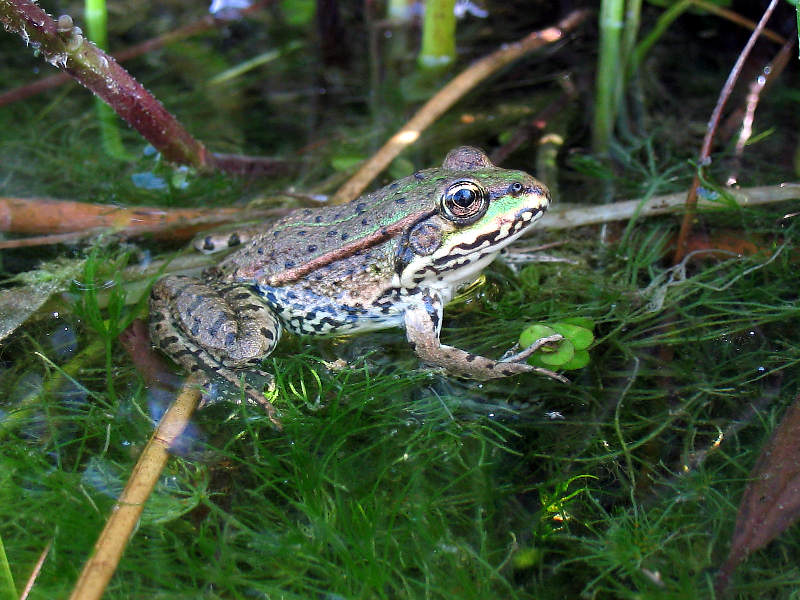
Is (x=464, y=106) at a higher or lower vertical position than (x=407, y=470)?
higher

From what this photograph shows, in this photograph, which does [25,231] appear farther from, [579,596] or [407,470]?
[579,596]

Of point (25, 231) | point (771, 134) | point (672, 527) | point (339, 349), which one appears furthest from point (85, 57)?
point (771, 134)

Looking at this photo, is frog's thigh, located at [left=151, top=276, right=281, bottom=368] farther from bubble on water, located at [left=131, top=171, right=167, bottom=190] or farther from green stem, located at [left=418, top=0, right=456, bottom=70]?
green stem, located at [left=418, top=0, right=456, bottom=70]

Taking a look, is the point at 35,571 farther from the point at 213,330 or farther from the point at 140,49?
the point at 140,49

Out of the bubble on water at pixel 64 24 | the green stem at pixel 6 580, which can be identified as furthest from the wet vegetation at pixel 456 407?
the bubble on water at pixel 64 24

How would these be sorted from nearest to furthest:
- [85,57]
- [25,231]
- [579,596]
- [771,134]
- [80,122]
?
[579,596] → [85,57] → [25,231] → [771,134] → [80,122]

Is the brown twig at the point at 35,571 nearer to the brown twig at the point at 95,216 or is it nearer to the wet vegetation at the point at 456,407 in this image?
the wet vegetation at the point at 456,407

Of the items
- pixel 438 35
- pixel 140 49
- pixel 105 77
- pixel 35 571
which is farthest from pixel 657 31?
pixel 35 571
